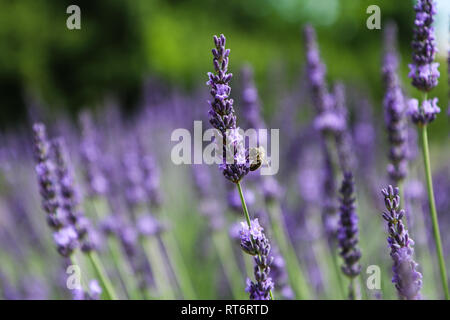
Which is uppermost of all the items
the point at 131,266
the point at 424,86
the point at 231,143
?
the point at 424,86

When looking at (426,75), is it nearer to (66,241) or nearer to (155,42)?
(66,241)

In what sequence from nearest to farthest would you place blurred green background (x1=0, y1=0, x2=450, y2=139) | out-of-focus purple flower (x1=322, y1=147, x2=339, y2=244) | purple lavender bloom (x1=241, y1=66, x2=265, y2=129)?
purple lavender bloom (x1=241, y1=66, x2=265, y2=129) → out-of-focus purple flower (x1=322, y1=147, x2=339, y2=244) → blurred green background (x1=0, y1=0, x2=450, y2=139)

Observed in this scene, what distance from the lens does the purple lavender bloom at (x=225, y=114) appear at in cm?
97

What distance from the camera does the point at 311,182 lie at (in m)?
2.82

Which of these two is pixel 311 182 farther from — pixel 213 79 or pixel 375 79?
pixel 375 79

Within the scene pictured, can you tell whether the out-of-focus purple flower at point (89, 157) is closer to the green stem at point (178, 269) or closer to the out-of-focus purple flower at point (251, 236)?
the green stem at point (178, 269)

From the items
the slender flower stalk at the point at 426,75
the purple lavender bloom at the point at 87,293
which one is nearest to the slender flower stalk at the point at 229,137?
the slender flower stalk at the point at 426,75

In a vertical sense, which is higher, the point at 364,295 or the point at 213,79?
the point at 213,79

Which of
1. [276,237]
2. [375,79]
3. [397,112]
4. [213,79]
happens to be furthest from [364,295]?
[375,79]

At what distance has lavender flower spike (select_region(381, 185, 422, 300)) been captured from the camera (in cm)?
98

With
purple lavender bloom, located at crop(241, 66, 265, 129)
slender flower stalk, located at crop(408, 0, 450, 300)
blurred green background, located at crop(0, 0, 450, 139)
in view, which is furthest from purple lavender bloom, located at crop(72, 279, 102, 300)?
blurred green background, located at crop(0, 0, 450, 139)

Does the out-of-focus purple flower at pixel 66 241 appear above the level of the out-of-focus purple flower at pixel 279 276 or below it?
above

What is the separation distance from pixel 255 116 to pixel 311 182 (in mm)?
1067

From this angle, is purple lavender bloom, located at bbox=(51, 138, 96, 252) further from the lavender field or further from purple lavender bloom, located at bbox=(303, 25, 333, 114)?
purple lavender bloom, located at bbox=(303, 25, 333, 114)
